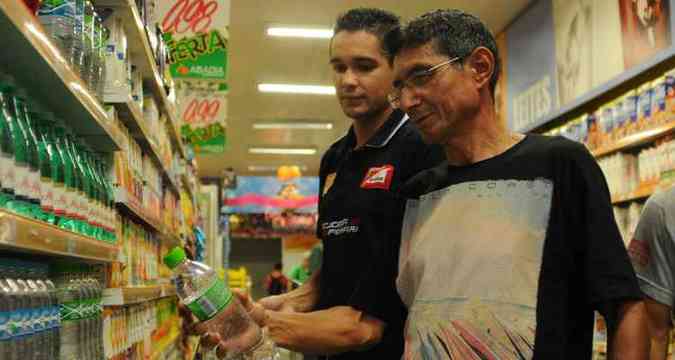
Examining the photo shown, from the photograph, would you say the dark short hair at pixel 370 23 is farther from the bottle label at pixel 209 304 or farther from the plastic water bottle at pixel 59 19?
the bottle label at pixel 209 304

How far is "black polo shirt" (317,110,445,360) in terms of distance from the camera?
214 centimetres

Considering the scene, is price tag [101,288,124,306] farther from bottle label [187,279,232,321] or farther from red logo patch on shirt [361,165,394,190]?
red logo patch on shirt [361,165,394,190]

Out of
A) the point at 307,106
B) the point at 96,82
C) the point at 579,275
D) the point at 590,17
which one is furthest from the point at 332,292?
the point at 307,106

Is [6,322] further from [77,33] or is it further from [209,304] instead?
[77,33]

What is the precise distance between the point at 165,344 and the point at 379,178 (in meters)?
2.60

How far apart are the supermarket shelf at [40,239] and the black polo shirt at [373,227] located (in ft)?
2.33

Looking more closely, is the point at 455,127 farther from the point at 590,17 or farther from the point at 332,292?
the point at 590,17

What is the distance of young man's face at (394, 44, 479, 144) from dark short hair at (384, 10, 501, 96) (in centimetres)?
2

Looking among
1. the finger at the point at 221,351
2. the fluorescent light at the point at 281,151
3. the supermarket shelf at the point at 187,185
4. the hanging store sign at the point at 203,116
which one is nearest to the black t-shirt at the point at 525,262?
the finger at the point at 221,351

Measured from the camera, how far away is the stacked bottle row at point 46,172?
150cm

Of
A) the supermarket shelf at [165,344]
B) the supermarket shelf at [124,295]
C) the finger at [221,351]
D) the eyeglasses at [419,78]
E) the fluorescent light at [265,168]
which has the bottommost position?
the supermarket shelf at [165,344]

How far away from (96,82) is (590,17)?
191 inches

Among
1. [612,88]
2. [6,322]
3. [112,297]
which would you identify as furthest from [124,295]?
[612,88]

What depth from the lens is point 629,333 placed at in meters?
1.55
